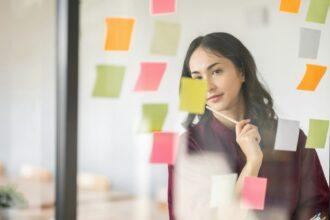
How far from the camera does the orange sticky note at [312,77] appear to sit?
224 centimetres

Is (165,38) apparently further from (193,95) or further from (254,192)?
(254,192)

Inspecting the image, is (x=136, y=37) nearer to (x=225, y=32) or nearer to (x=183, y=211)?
(x=225, y=32)

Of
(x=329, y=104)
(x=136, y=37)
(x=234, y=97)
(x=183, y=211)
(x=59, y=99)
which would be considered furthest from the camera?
(x=329, y=104)

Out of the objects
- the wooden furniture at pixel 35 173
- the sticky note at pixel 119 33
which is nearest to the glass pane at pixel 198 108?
the sticky note at pixel 119 33

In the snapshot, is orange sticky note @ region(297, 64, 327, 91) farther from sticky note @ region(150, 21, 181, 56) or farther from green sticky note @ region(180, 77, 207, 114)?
sticky note @ region(150, 21, 181, 56)

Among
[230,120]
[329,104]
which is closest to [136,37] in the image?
[230,120]

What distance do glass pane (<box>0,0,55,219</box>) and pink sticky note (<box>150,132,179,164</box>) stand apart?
16.2 inches

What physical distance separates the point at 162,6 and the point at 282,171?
3.33ft

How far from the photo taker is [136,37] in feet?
5.82

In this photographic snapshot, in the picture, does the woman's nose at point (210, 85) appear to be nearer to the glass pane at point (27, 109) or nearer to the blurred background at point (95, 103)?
the blurred background at point (95, 103)

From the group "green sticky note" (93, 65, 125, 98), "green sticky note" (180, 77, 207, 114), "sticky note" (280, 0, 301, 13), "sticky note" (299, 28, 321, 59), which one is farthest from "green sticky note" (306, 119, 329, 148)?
"green sticky note" (93, 65, 125, 98)

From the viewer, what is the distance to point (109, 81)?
1731 mm

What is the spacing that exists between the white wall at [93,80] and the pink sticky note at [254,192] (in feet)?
1.44

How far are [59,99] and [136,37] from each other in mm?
404
